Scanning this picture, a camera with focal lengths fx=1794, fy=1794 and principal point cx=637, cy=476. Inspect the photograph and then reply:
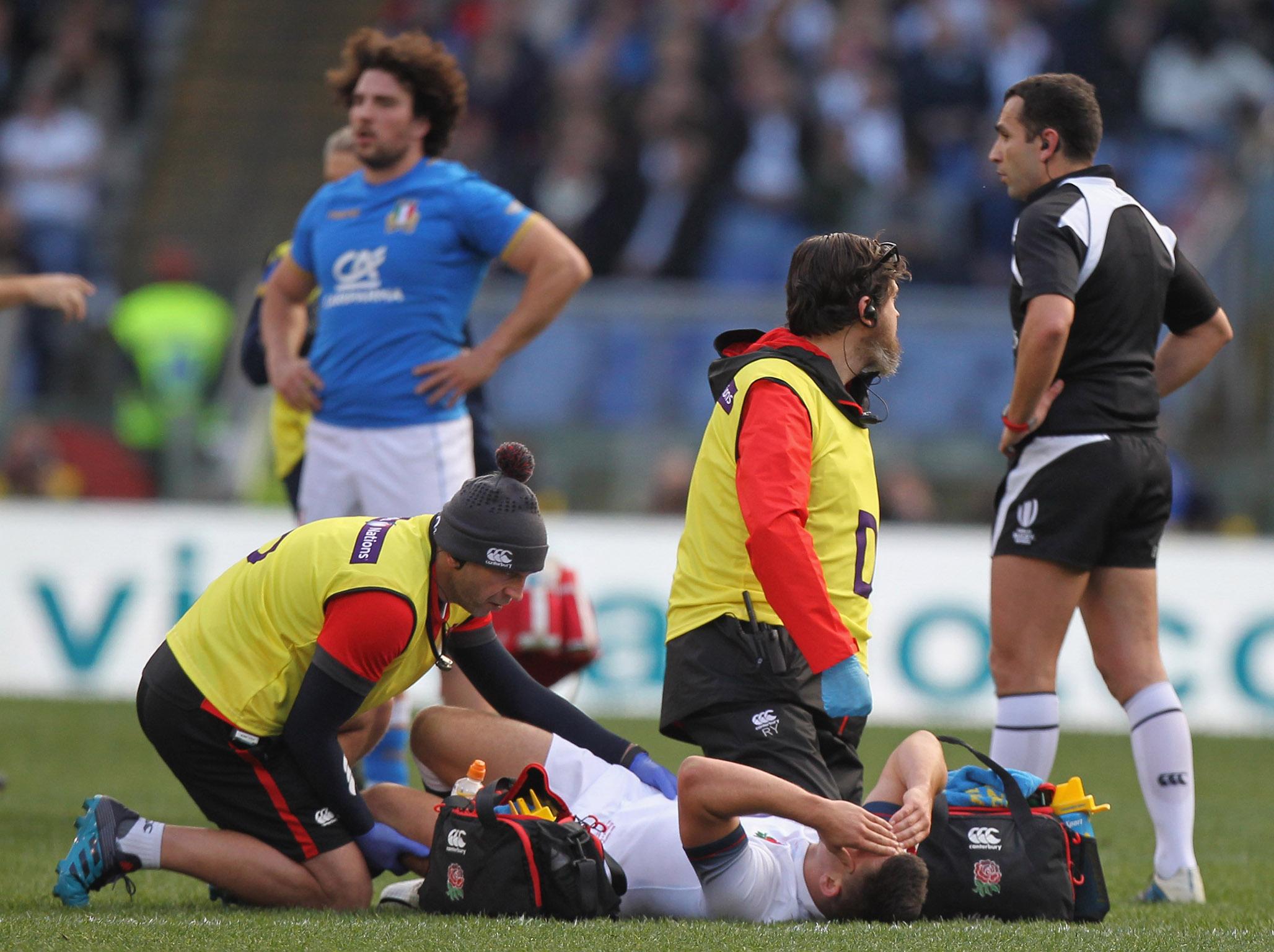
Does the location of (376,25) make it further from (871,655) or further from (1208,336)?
(1208,336)

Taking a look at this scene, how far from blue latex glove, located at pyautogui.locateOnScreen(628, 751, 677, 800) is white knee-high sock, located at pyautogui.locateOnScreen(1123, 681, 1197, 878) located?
1395 millimetres

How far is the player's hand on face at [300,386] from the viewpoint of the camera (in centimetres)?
Answer: 610

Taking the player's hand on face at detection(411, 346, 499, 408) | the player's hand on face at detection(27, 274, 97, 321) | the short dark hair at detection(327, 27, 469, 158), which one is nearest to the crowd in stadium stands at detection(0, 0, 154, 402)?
the short dark hair at detection(327, 27, 469, 158)

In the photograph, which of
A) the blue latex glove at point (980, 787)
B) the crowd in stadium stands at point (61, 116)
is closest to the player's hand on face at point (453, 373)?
the blue latex glove at point (980, 787)

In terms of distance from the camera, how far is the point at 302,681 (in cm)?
425

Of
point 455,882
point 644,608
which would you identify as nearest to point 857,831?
point 455,882

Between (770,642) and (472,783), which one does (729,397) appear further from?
(472,783)

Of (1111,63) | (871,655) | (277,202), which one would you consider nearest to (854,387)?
(871,655)

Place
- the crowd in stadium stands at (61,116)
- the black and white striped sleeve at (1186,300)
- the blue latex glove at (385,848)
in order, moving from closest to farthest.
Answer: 1. the blue latex glove at (385,848)
2. the black and white striped sleeve at (1186,300)
3. the crowd in stadium stands at (61,116)

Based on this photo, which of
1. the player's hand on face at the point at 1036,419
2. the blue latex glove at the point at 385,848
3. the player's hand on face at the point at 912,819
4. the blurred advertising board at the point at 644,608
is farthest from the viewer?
the blurred advertising board at the point at 644,608

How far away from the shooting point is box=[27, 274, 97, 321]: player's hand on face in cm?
577

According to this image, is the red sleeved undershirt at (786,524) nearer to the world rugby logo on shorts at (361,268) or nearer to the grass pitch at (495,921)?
the grass pitch at (495,921)

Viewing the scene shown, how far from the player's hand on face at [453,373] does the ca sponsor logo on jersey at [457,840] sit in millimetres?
2123

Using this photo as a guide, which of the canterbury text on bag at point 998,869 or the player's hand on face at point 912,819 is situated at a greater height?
the player's hand on face at point 912,819
